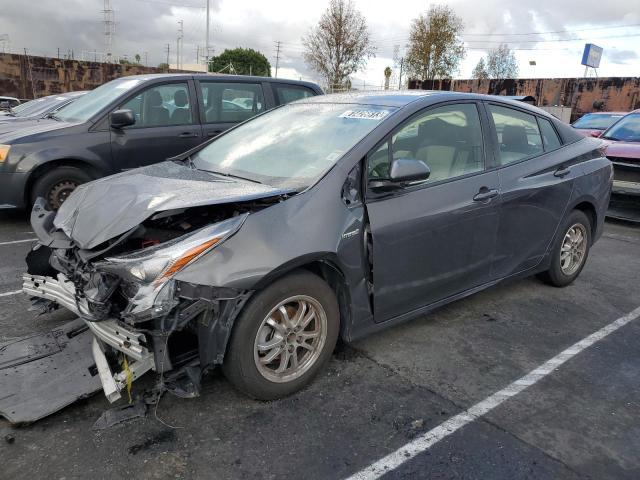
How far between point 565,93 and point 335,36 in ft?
51.4

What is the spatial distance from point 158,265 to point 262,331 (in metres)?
0.65

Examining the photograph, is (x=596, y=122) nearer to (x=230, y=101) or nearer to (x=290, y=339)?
(x=230, y=101)

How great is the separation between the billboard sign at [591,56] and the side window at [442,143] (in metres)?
30.7

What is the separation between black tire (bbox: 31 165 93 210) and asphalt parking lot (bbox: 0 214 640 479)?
2.41m

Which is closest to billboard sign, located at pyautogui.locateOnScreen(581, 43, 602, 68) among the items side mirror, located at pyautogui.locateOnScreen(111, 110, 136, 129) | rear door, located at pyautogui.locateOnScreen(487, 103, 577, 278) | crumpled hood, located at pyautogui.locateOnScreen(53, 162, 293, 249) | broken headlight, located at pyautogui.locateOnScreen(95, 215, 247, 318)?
rear door, located at pyautogui.locateOnScreen(487, 103, 577, 278)

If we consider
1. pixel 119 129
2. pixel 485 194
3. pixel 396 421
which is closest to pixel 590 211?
pixel 485 194

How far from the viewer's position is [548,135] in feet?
14.4

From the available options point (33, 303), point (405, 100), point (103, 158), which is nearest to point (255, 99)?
point (103, 158)

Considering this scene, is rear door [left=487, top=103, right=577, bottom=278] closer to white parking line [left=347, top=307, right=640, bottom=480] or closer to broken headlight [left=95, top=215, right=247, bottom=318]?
white parking line [left=347, top=307, right=640, bottom=480]

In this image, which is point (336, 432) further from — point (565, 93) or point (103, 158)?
point (565, 93)

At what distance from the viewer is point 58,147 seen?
600 cm

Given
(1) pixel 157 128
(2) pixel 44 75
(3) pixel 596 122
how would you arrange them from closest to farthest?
(1) pixel 157 128, (3) pixel 596 122, (2) pixel 44 75

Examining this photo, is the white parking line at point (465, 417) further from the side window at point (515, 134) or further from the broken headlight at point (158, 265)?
the side window at point (515, 134)

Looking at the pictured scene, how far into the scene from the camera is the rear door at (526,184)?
3842mm
